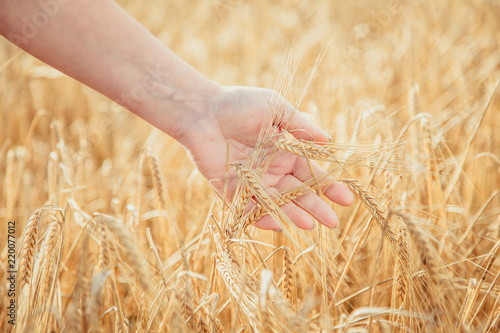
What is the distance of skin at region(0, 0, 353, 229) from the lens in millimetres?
1222

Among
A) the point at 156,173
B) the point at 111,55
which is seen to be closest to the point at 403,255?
the point at 156,173

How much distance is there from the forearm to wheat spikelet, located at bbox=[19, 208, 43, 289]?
19.4 inches

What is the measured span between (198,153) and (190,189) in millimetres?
403

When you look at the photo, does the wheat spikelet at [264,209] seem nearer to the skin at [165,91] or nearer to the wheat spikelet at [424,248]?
the skin at [165,91]

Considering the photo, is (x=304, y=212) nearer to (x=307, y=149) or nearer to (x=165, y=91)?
(x=307, y=149)

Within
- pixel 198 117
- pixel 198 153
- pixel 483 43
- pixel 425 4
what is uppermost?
pixel 425 4

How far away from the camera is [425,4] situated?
3832 millimetres

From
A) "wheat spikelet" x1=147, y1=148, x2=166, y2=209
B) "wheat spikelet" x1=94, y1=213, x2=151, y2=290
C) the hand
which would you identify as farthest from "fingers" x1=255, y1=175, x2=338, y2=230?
"wheat spikelet" x1=94, y1=213, x2=151, y2=290

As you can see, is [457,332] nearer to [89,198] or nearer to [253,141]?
[253,141]

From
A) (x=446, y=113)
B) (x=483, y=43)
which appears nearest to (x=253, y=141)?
(x=446, y=113)

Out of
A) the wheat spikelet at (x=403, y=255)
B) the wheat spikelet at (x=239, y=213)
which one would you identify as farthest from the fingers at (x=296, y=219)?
the wheat spikelet at (x=403, y=255)

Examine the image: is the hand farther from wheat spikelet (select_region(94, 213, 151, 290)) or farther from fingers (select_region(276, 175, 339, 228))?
wheat spikelet (select_region(94, 213, 151, 290))

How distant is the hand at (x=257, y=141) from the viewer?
1249 mm

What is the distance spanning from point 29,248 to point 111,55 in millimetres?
636
